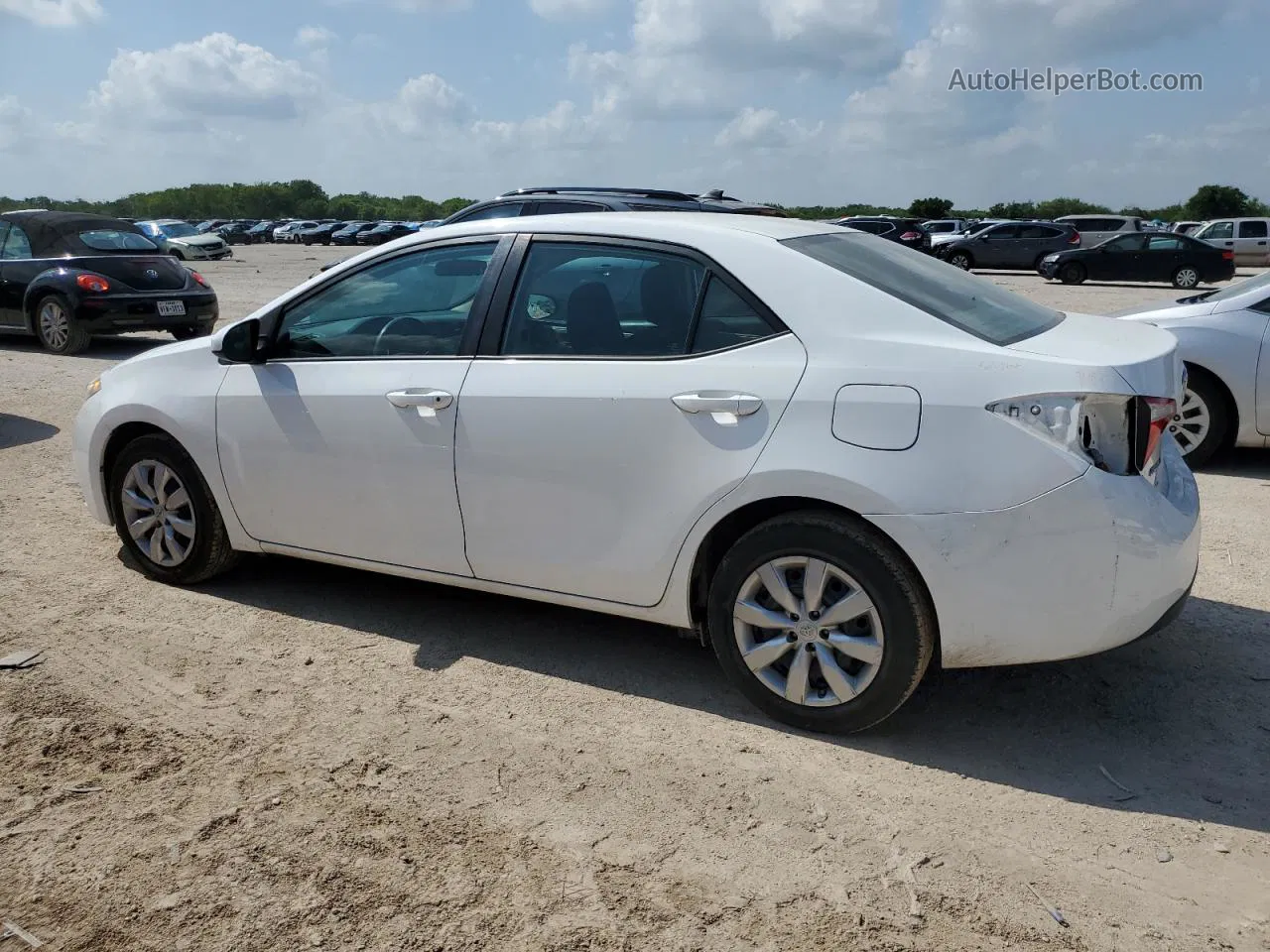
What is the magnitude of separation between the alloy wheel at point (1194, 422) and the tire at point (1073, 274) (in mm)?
23313

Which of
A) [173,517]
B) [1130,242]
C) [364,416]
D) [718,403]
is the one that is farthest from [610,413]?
[1130,242]

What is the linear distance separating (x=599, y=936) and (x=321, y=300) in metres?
2.98

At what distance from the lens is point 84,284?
1298cm

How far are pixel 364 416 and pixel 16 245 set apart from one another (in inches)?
445

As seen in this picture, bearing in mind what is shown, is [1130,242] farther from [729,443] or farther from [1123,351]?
[729,443]

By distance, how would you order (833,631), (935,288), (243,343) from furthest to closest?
1. (243,343)
2. (935,288)
3. (833,631)

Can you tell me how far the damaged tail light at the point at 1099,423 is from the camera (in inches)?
133

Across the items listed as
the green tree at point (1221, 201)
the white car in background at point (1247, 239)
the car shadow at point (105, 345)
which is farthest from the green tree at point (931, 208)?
the car shadow at point (105, 345)

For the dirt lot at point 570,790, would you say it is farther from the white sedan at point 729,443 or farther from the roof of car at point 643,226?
the roof of car at point 643,226

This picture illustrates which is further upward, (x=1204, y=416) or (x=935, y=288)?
(x=935, y=288)

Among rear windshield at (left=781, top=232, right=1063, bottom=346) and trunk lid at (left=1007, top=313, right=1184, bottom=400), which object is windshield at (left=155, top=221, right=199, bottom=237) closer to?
rear windshield at (left=781, top=232, right=1063, bottom=346)

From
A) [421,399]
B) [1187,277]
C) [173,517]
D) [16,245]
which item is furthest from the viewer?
[1187,277]

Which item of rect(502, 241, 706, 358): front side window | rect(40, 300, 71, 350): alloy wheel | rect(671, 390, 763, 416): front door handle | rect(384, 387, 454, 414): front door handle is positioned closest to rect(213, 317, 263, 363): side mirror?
rect(384, 387, 454, 414): front door handle

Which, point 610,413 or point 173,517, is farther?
point 173,517
